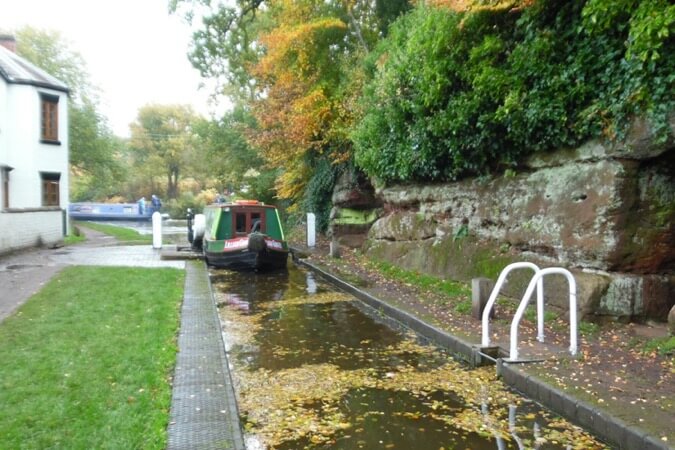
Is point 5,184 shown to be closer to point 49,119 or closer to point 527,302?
point 49,119

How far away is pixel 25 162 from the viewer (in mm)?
20172

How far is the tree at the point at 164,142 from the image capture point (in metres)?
56.6

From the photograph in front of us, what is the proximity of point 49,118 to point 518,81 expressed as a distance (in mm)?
19576

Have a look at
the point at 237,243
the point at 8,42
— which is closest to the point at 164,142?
the point at 8,42

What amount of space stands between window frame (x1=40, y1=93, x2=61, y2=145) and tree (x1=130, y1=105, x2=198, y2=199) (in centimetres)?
3327

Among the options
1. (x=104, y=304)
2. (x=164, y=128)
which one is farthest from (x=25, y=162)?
(x=164, y=128)

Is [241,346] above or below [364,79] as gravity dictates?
below

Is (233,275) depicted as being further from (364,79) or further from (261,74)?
(261,74)

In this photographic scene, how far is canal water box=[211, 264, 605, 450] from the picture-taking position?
14.4 feet

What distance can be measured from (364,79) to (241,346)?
10.4m

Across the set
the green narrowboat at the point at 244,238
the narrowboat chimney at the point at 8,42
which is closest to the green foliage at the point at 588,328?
the green narrowboat at the point at 244,238

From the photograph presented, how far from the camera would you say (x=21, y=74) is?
20.5 metres

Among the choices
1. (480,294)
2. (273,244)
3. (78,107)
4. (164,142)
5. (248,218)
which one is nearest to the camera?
(480,294)

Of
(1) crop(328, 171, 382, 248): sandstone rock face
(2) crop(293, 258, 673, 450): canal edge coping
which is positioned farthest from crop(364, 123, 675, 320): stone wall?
(1) crop(328, 171, 382, 248): sandstone rock face
